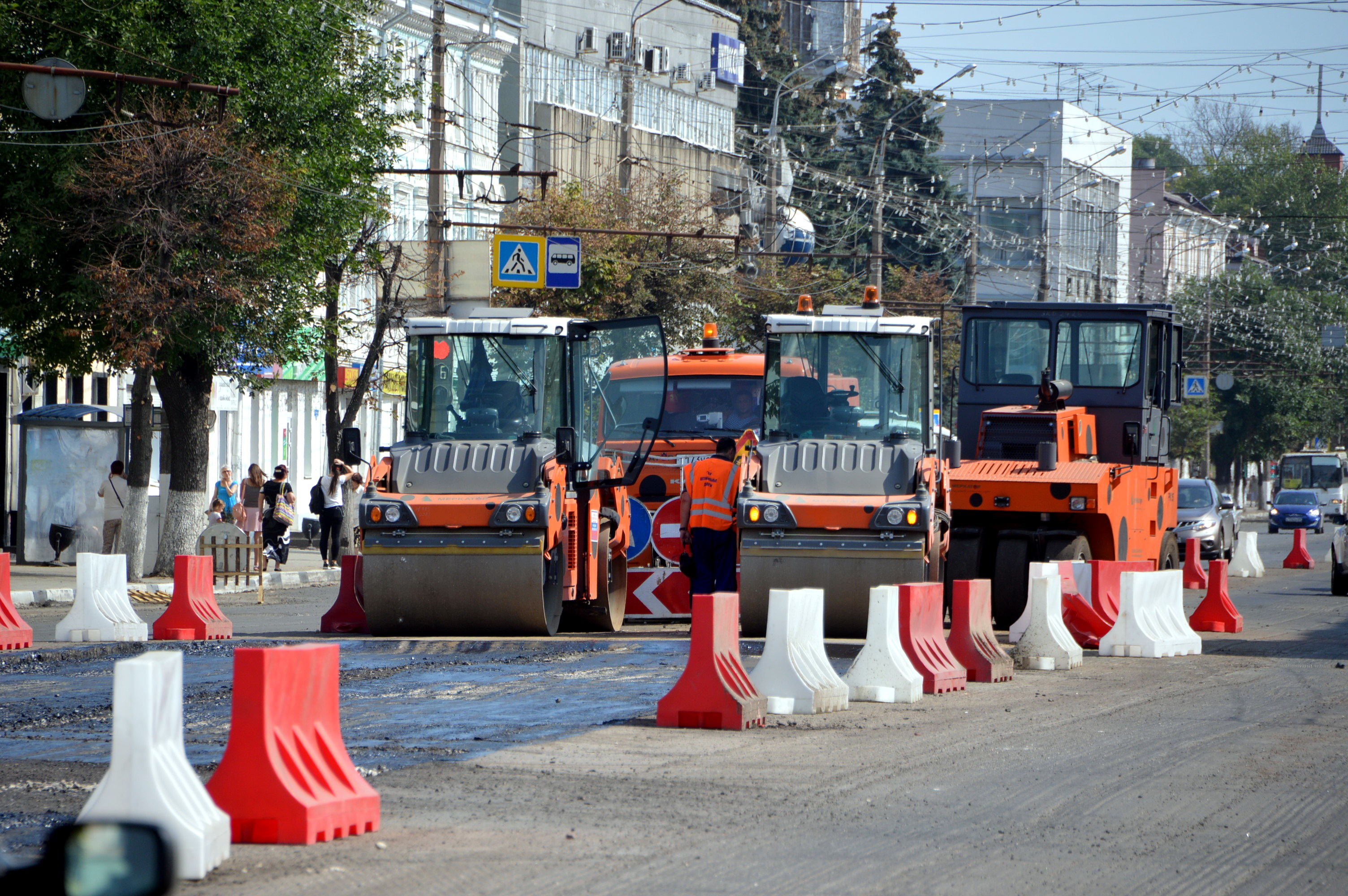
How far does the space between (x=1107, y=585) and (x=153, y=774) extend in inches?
462

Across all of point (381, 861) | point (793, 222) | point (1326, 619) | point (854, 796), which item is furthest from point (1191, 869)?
point (793, 222)

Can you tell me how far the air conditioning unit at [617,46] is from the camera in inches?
2117

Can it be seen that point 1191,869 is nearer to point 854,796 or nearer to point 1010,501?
point 854,796

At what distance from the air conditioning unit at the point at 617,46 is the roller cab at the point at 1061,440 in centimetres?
3514

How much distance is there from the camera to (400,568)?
14.8 metres

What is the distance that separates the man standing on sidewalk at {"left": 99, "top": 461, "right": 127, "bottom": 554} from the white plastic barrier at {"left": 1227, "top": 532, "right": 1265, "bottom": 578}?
1876 centimetres

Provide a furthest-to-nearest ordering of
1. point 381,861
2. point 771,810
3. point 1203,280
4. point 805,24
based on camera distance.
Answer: point 805,24 → point 1203,280 → point 771,810 → point 381,861

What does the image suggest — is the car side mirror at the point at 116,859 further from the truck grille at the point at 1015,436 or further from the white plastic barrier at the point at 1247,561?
the white plastic barrier at the point at 1247,561

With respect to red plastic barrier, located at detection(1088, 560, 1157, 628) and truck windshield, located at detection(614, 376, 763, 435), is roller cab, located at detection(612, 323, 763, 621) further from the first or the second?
red plastic barrier, located at detection(1088, 560, 1157, 628)

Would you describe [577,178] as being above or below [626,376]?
above

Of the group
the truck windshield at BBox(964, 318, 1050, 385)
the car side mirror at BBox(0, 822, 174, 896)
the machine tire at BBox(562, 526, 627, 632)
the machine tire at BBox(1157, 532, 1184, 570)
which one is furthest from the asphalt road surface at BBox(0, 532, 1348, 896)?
the machine tire at BBox(1157, 532, 1184, 570)

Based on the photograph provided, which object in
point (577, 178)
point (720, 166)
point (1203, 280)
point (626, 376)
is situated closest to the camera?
point (626, 376)

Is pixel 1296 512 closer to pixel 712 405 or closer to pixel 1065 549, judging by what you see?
pixel 1065 549

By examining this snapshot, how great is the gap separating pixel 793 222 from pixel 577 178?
7570 mm
